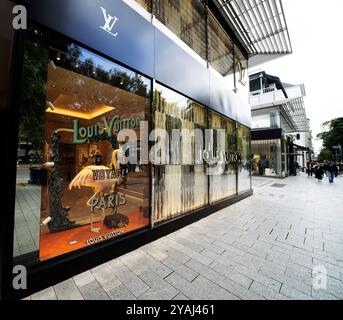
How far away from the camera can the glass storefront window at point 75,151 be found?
253 cm

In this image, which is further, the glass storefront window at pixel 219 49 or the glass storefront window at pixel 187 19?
the glass storefront window at pixel 219 49

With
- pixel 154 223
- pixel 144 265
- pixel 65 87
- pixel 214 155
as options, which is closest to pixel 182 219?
pixel 154 223

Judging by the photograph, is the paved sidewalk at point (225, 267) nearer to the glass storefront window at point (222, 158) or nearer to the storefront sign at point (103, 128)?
the glass storefront window at point (222, 158)

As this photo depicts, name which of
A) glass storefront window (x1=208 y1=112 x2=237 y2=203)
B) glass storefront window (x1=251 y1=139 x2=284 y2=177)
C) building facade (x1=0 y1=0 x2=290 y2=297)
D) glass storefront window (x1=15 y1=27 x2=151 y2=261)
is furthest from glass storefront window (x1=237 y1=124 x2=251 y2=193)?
glass storefront window (x1=251 y1=139 x2=284 y2=177)

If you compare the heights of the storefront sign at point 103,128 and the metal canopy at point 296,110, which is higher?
the metal canopy at point 296,110

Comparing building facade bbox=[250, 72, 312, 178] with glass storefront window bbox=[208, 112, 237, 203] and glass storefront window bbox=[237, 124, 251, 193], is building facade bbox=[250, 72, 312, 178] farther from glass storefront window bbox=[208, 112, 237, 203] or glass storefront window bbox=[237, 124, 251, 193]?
glass storefront window bbox=[208, 112, 237, 203]

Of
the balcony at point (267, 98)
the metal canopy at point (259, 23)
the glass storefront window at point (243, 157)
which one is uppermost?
the balcony at point (267, 98)

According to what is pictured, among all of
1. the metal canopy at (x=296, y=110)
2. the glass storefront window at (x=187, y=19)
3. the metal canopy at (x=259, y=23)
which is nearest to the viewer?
the glass storefront window at (x=187, y=19)

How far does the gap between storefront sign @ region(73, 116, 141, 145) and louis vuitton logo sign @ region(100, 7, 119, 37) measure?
59.2 inches

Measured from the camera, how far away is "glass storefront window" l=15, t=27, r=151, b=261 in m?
2.53

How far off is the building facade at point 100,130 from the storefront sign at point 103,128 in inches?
0.8

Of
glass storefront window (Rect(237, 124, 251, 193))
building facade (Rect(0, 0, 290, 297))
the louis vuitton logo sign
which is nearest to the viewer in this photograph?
building facade (Rect(0, 0, 290, 297))

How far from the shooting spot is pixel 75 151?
11.0 feet

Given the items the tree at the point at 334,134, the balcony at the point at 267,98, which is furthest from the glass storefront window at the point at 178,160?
the tree at the point at 334,134
